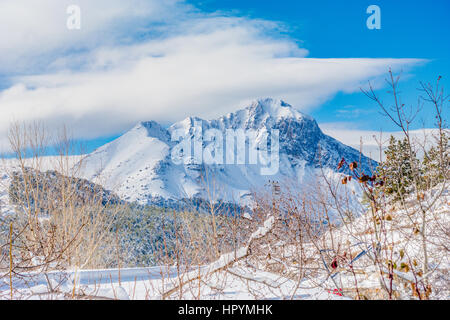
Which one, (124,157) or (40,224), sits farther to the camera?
(124,157)

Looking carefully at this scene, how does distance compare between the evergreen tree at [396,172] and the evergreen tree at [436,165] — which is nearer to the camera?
the evergreen tree at [396,172]

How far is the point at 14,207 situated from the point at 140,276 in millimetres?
3055

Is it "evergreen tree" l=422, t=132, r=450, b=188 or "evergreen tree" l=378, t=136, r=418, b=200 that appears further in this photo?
"evergreen tree" l=422, t=132, r=450, b=188

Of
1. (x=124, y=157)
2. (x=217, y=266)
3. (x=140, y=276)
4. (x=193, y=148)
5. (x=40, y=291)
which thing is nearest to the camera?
(x=40, y=291)

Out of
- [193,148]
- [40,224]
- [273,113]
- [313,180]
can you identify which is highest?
[273,113]

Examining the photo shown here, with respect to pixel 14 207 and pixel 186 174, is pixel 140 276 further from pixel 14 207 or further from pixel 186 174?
pixel 186 174

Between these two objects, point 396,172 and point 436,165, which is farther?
point 396,172

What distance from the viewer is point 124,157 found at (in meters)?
148

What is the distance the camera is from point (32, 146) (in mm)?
4508
